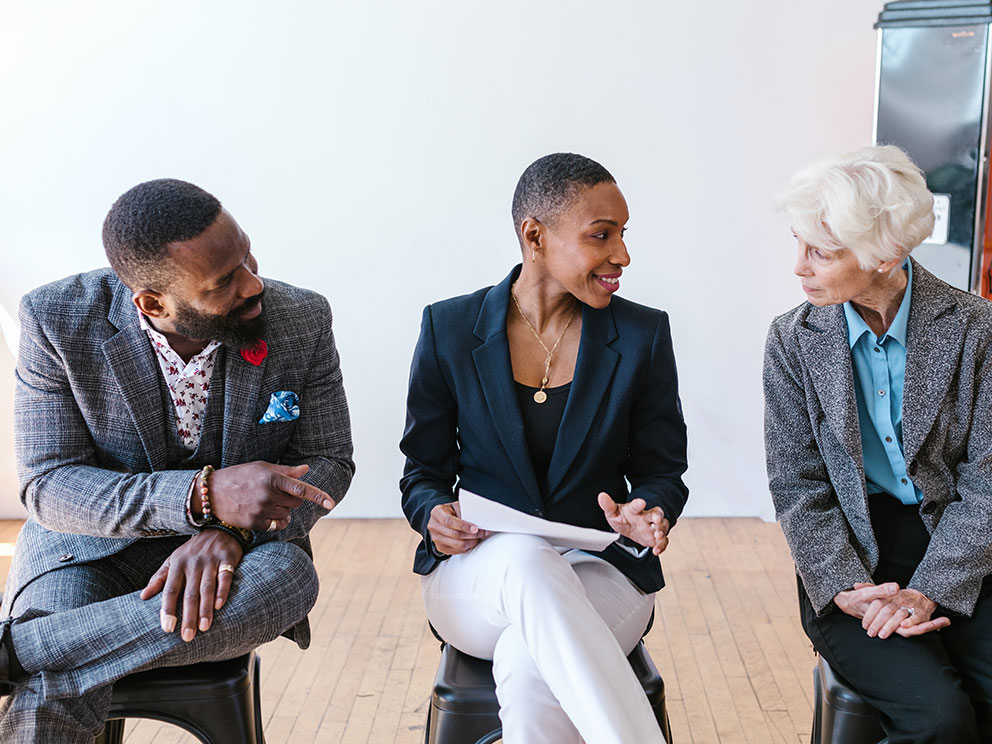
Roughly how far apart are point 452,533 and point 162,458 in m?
0.61

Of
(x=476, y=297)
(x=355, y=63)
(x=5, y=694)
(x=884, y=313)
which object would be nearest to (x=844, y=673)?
(x=884, y=313)

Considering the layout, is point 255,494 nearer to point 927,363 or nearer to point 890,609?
point 890,609

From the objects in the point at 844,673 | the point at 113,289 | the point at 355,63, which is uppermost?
the point at 355,63

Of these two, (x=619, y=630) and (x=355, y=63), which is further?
(x=355, y=63)

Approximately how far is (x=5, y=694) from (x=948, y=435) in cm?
181

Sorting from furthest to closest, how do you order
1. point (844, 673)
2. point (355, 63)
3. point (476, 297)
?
point (355, 63) < point (476, 297) < point (844, 673)

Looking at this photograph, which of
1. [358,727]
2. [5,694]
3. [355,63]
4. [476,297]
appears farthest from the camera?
[355,63]

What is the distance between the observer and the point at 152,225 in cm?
193

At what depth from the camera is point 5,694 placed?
68.2 inches

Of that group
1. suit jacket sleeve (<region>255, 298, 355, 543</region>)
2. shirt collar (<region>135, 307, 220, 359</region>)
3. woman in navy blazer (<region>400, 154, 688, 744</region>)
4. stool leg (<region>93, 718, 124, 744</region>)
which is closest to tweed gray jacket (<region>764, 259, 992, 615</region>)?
woman in navy blazer (<region>400, 154, 688, 744</region>)

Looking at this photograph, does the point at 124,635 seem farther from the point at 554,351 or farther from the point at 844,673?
the point at 844,673

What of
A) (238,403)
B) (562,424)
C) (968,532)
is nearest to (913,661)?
(968,532)

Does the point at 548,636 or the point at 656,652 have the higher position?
the point at 548,636

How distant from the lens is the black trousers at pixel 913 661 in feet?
5.76
